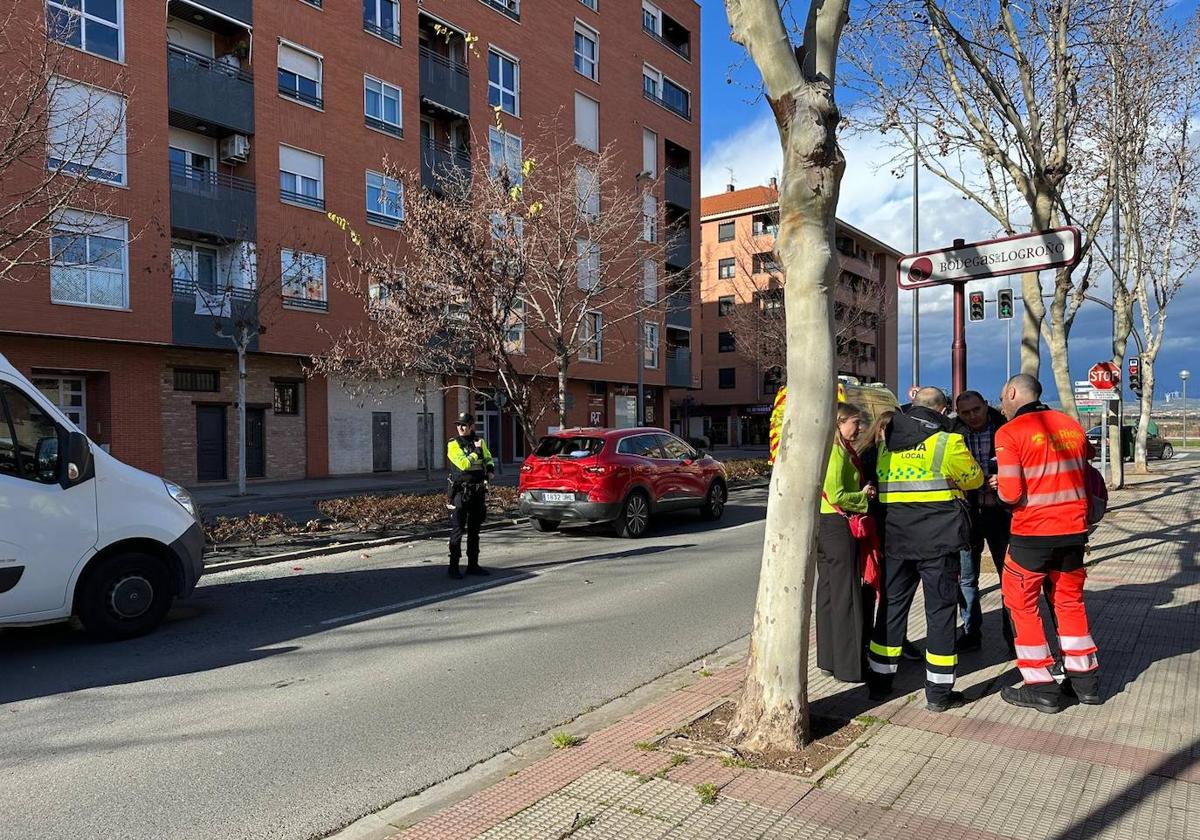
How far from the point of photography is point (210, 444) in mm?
23875

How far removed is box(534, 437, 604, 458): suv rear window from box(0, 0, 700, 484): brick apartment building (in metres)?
7.82

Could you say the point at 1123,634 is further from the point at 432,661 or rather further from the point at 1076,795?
the point at 432,661

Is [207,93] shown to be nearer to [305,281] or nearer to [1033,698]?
[305,281]

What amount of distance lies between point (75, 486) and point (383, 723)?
3.34 metres

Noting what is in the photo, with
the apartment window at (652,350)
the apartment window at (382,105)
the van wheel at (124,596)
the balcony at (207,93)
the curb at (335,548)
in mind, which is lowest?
the curb at (335,548)

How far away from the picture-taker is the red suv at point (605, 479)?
12289 millimetres

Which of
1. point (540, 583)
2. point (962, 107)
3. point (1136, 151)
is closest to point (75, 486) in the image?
point (540, 583)

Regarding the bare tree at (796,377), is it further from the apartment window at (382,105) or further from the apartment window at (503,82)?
the apartment window at (503,82)

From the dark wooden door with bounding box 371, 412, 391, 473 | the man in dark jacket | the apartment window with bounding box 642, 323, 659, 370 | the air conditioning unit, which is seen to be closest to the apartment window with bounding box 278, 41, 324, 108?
the air conditioning unit

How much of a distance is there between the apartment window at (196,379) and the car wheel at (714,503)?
1555cm

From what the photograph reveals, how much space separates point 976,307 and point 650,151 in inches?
1193

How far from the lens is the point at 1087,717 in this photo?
450 centimetres

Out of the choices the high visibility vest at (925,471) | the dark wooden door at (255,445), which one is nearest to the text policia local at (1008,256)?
the high visibility vest at (925,471)

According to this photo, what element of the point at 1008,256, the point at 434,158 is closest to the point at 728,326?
the point at 434,158
